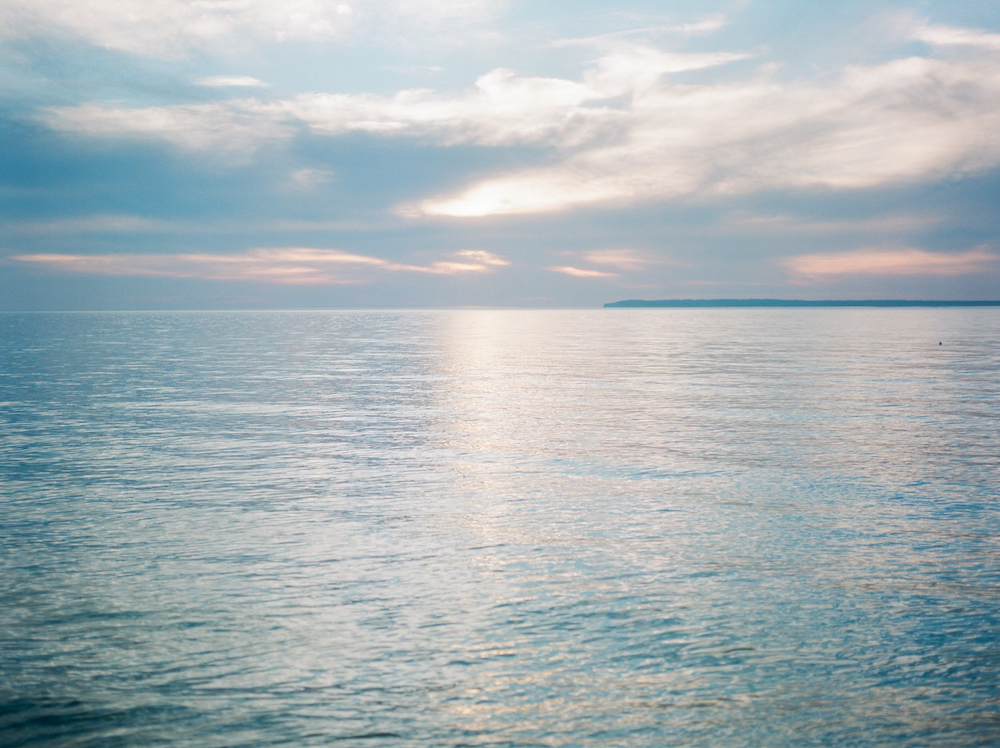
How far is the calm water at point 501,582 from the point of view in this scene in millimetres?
6551

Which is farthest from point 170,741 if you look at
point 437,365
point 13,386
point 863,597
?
point 437,365

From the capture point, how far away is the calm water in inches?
258

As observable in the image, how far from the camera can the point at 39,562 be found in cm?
1016

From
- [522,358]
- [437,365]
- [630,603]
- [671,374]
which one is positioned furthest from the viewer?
[522,358]

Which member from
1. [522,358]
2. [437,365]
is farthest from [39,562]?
[522,358]

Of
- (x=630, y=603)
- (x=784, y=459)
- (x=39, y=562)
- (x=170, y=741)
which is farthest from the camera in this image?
(x=784, y=459)

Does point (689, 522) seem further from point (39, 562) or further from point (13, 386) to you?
point (13, 386)

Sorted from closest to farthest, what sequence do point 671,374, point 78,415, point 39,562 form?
point 39,562 < point 78,415 < point 671,374

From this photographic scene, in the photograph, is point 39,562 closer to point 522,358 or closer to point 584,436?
point 584,436

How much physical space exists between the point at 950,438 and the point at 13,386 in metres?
32.1

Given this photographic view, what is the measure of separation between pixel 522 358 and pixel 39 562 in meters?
41.0

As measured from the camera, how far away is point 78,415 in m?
23.1

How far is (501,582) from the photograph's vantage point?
9.52 metres

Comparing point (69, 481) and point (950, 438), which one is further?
point (950, 438)
